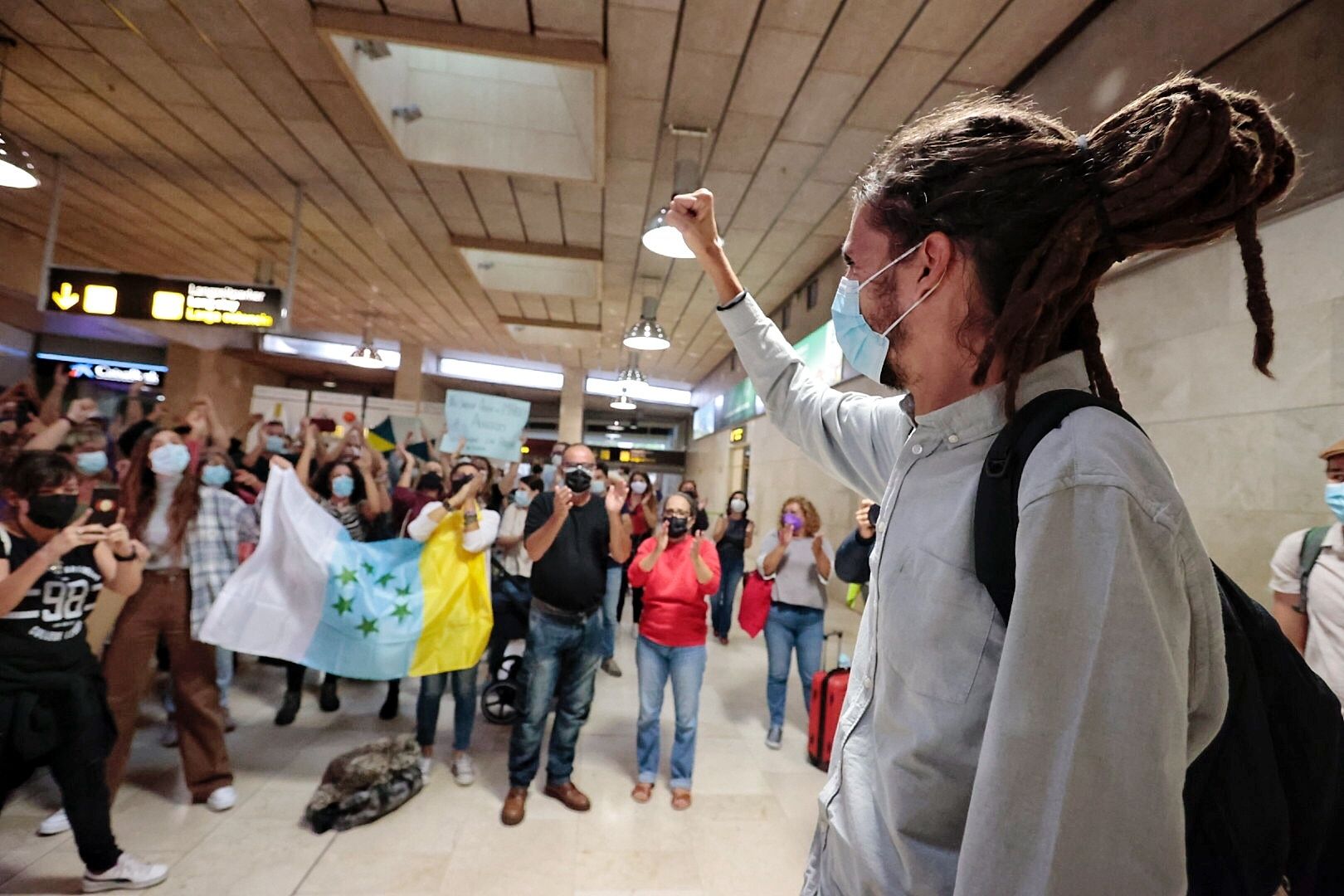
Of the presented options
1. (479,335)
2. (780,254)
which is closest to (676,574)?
(780,254)

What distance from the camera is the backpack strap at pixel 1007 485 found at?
0.66m

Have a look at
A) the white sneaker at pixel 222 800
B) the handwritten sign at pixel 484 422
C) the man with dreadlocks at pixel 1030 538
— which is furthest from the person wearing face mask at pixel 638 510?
the man with dreadlocks at pixel 1030 538

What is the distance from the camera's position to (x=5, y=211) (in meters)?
7.10

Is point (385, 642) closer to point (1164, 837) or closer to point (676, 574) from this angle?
point (676, 574)

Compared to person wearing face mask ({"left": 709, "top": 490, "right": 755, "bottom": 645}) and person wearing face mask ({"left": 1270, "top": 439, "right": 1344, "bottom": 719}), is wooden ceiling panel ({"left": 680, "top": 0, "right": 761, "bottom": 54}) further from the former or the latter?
person wearing face mask ({"left": 709, "top": 490, "right": 755, "bottom": 645})

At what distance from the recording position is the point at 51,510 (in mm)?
2354

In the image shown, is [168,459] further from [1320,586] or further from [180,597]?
[1320,586]

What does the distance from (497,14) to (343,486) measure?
3198 mm

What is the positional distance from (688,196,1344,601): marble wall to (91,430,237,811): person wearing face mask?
474cm

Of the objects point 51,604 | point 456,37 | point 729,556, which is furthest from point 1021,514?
point 729,556

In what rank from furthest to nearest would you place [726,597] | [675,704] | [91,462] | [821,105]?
[726,597] → [821,105] → [675,704] → [91,462]

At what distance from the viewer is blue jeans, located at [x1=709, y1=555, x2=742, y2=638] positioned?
6.90 metres

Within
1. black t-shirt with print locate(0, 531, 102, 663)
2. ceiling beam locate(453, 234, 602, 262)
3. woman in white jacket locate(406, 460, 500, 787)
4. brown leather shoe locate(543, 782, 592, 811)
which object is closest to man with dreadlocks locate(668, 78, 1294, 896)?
brown leather shoe locate(543, 782, 592, 811)

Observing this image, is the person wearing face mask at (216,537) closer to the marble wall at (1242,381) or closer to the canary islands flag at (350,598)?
the canary islands flag at (350,598)
